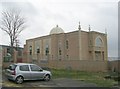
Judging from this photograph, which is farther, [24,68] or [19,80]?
[24,68]

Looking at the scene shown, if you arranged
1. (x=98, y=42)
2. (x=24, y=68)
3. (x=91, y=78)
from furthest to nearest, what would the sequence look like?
(x=98, y=42) → (x=91, y=78) → (x=24, y=68)

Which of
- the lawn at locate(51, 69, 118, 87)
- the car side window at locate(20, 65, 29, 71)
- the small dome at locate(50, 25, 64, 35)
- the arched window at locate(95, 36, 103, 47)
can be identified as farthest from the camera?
the small dome at locate(50, 25, 64, 35)

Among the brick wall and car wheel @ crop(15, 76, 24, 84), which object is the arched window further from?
car wheel @ crop(15, 76, 24, 84)

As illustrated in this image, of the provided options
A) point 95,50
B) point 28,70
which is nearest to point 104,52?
point 95,50

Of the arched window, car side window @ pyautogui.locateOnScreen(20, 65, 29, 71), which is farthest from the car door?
the arched window

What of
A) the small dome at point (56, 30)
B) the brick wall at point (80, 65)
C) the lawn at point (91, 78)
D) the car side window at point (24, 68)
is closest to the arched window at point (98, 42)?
the small dome at point (56, 30)

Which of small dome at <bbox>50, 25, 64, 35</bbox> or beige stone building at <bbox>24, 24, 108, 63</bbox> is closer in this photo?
beige stone building at <bbox>24, 24, 108, 63</bbox>

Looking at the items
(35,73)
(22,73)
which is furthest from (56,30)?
(22,73)

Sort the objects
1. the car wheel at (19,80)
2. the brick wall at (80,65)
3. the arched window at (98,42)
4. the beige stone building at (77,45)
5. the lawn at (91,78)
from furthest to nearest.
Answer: the arched window at (98,42) < the beige stone building at (77,45) < the brick wall at (80,65) < the lawn at (91,78) < the car wheel at (19,80)

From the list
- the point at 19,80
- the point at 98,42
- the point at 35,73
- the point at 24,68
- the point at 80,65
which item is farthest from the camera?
the point at 98,42

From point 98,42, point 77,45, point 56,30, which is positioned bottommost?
point 77,45

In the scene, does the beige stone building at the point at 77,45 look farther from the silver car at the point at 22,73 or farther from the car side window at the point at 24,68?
the car side window at the point at 24,68

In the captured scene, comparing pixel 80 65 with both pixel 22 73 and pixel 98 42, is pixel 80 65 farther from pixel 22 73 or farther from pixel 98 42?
pixel 22 73

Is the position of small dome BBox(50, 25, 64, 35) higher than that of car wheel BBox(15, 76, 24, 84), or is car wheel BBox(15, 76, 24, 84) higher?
small dome BBox(50, 25, 64, 35)
